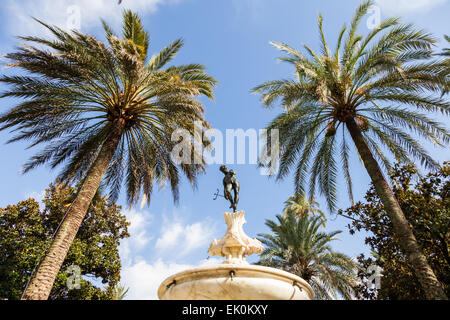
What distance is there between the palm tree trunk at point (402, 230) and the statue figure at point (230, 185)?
4.18 metres

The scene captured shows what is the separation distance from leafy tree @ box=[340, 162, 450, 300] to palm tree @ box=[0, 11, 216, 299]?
6099 millimetres

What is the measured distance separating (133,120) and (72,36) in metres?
3.07

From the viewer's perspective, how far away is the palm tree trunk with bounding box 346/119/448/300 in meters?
7.75

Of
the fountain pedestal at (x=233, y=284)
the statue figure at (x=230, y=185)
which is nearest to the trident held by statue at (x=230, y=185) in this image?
the statue figure at (x=230, y=185)

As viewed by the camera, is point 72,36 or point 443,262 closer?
point 443,262

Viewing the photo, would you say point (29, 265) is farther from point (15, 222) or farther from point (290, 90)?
point (290, 90)

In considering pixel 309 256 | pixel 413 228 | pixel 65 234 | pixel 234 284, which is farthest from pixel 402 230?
pixel 309 256

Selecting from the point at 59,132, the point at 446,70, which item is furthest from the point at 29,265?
the point at 446,70

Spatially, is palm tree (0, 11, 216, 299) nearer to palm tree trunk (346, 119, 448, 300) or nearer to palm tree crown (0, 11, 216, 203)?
palm tree crown (0, 11, 216, 203)

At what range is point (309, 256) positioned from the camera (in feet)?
67.3

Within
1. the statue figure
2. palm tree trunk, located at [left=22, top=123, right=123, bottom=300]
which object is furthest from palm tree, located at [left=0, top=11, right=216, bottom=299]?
the statue figure

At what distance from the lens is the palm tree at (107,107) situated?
10188 millimetres
